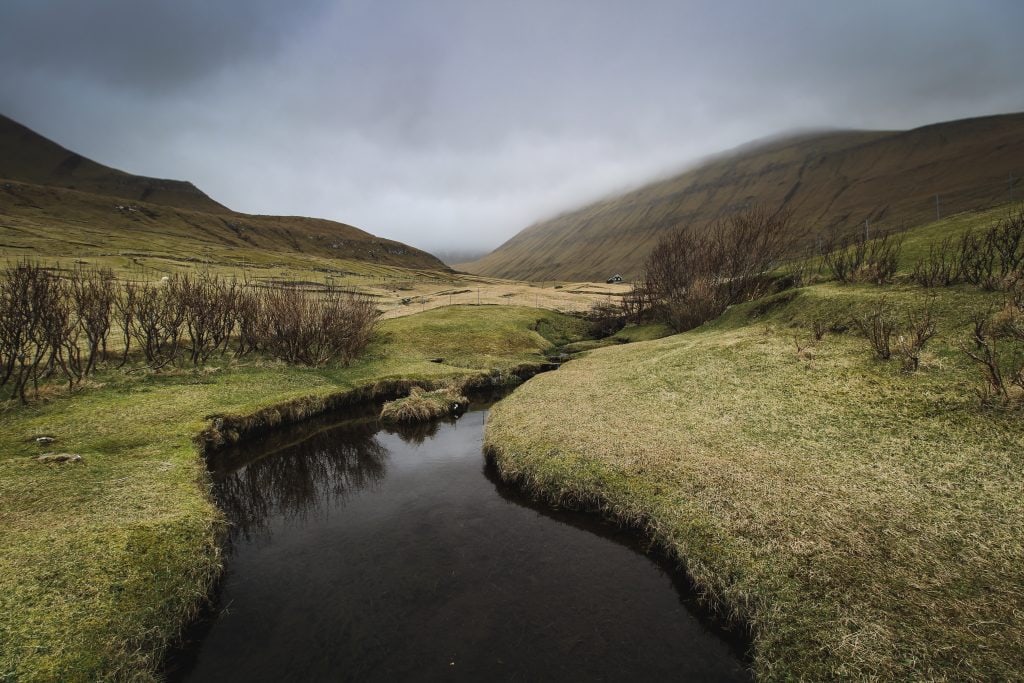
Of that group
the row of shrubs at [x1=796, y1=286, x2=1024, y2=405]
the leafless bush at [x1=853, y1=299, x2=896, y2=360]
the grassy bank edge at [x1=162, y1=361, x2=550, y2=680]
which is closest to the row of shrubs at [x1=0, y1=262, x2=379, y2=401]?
the grassy bank edge at [x1=162, y1=361, x2=550, y2=680]

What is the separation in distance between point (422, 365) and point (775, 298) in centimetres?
3179

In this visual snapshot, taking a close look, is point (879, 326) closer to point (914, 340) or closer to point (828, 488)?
point (914, 340)

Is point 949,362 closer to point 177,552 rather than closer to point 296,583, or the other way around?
point 296,583

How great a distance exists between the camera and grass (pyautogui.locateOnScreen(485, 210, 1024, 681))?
908 centimetres

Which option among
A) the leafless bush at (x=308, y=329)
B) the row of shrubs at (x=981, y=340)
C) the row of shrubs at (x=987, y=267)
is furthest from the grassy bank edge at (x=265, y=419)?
the row of shrubs at (x=987, y=267)

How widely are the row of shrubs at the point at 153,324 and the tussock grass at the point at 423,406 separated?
1251cm

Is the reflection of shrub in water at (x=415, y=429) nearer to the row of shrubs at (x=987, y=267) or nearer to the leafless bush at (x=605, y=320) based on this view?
the row of shrubs at (x=987, y=267)

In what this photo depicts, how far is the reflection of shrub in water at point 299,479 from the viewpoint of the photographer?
18.6 meters

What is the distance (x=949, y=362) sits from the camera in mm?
18734

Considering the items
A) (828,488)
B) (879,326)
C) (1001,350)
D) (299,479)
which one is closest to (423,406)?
(299,479)

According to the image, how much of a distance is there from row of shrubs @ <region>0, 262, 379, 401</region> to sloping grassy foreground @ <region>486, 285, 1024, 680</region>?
77.8 ft

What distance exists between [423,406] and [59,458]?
714 inches

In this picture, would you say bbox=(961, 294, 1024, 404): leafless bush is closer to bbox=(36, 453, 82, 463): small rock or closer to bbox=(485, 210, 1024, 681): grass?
bbox=(485, 210, 1024, 681): grass

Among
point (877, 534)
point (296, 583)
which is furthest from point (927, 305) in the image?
point (296, 583)
